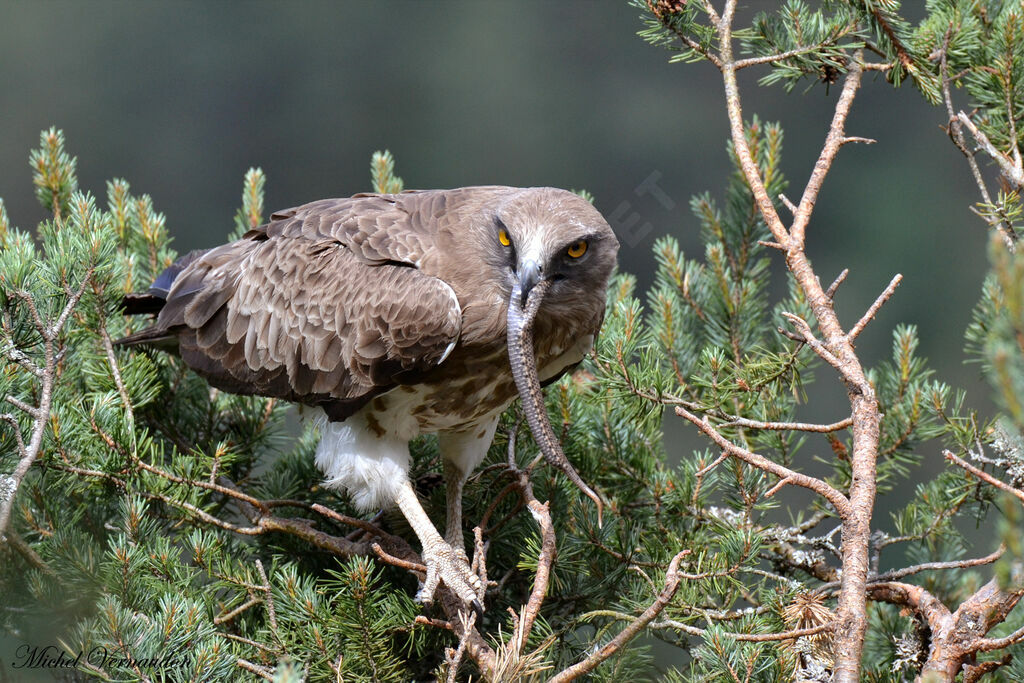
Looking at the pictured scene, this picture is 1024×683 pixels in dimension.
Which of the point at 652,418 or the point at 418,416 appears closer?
the point at 652,418

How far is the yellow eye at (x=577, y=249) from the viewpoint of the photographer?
1.70 meters

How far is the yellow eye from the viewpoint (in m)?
1.70

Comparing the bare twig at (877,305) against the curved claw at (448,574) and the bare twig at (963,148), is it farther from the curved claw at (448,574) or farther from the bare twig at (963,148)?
the curved claw at (448,574)

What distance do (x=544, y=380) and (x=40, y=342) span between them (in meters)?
0.90

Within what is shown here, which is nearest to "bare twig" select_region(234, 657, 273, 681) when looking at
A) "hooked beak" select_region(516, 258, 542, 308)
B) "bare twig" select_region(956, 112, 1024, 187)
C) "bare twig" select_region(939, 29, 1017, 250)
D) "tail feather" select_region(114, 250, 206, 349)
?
"hooked beak" select_region(516, 258, 542, 308)

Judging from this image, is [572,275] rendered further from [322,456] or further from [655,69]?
[655,69]

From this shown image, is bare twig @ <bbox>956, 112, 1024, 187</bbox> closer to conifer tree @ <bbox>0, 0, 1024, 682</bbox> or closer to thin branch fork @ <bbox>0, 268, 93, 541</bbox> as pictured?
conifer tree @ <bbox>0, 0, 1024, 682</bbox>

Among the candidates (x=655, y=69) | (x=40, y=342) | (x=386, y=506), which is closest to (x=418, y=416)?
(x=386, y=506)

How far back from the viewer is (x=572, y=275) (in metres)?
1.74

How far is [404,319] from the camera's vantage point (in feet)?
5.71

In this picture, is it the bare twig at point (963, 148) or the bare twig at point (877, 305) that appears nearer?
the bare twig at point (877, 305)

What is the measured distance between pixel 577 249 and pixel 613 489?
50cm
